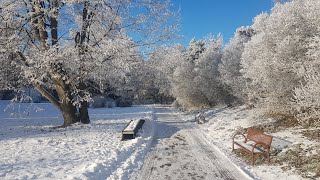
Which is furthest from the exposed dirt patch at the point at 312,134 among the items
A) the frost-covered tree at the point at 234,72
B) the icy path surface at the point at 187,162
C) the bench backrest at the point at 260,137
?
the frost-covered tree at the point at 234,72

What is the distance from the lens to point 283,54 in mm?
16656

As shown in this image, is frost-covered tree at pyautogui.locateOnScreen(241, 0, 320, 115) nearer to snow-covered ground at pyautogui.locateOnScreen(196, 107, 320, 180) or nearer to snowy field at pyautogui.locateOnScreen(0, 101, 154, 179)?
snow-covered ground at pyautogui.locateOnScreen(196, 107, 320, 180)

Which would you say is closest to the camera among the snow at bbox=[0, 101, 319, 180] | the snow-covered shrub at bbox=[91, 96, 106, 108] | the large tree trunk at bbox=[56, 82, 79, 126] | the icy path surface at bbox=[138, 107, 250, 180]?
the snow at bbox=[0, 101, 319, 180]

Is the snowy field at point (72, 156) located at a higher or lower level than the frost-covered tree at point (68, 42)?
lower

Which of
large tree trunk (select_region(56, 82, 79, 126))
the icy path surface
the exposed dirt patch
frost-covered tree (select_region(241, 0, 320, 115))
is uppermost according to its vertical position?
frost-covered tree (select_region(241, 0, 320, 115))

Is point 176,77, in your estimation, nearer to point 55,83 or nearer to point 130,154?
point 55,83

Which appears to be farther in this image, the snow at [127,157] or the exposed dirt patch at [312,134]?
the exposed dirt patch at [312,134]

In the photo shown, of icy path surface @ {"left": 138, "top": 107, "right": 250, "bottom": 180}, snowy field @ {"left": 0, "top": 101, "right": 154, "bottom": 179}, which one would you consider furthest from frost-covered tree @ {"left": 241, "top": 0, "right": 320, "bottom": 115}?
snowy field @ {"left": 0, "top": 101, "right": 154, "bottom": 179}

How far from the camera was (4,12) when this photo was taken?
53.6 ft

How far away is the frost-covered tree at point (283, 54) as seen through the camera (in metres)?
16.2

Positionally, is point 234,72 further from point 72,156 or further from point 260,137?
point 72,156

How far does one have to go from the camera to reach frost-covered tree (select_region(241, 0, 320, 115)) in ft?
53.0

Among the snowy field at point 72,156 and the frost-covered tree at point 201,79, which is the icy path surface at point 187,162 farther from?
the frost-covered tree at point 201,79

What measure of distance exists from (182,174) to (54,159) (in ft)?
13.3
